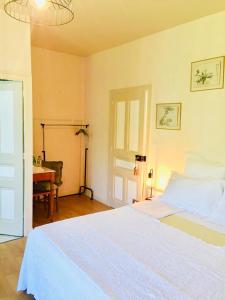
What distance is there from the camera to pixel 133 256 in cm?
174

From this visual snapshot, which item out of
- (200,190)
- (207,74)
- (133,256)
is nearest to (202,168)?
(200,190)

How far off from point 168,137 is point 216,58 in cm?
111

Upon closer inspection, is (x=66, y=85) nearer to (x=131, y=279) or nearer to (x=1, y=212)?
(x=1, y=212)

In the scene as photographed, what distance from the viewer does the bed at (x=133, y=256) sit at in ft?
4.76

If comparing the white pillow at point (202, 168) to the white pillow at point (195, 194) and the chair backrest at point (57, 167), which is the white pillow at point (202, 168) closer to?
the white pillow at point (195, 194)

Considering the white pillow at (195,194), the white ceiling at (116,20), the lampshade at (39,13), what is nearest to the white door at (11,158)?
the lampshade at (39,13)

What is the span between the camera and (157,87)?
359cm

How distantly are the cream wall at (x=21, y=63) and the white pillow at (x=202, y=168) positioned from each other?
1916 mm

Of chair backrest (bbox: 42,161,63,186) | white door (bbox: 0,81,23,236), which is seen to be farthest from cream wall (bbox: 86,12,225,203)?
white door (bbox: 0,81,23,236)

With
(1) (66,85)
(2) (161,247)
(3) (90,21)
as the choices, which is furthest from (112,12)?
(2) (161,247)

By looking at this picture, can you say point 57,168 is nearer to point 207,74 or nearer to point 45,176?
point 45,176

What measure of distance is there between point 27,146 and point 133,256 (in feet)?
6.71

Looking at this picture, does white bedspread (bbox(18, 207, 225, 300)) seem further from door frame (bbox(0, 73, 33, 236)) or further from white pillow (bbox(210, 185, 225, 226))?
door frame (bbox(0, 73, 33, 236))

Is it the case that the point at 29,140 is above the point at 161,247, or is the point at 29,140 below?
above
